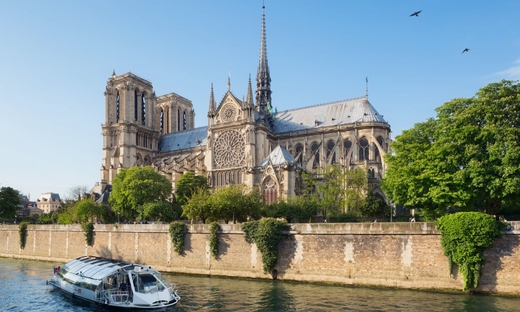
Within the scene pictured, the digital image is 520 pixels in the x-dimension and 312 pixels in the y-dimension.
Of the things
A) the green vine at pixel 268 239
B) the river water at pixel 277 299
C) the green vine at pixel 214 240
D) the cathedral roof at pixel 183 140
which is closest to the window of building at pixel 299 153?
the cathedral roof at pixel 183 140

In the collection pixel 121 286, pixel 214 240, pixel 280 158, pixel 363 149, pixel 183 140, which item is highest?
pixel 183 140

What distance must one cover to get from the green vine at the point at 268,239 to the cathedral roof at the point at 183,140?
5193 cm

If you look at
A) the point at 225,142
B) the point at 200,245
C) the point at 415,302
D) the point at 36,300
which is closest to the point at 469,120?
the point at 415,302

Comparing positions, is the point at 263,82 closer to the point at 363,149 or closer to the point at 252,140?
the point at 252,140

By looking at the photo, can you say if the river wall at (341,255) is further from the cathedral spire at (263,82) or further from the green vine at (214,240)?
the cathedral spire at (263,82)

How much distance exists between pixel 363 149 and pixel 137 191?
107 feet

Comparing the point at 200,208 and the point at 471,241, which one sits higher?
the point at 200,208

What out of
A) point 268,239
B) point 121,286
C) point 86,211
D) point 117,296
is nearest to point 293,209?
point 268,239

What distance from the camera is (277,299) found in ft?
90.7

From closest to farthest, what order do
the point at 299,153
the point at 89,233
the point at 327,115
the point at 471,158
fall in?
the point at 471,158, the point at 89,233, the point at 299,153, the point at 327,115

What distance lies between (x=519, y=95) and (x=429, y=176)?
7.57 meters

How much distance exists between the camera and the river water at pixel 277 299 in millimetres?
25172

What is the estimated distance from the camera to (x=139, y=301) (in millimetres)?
25922

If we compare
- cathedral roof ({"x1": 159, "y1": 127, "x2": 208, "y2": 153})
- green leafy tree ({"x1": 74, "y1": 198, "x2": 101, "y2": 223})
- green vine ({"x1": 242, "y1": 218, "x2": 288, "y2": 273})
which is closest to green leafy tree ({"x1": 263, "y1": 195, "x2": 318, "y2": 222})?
green vine ({"x1": 242, "y1": 218, "x2": 288, "y2": 273})
